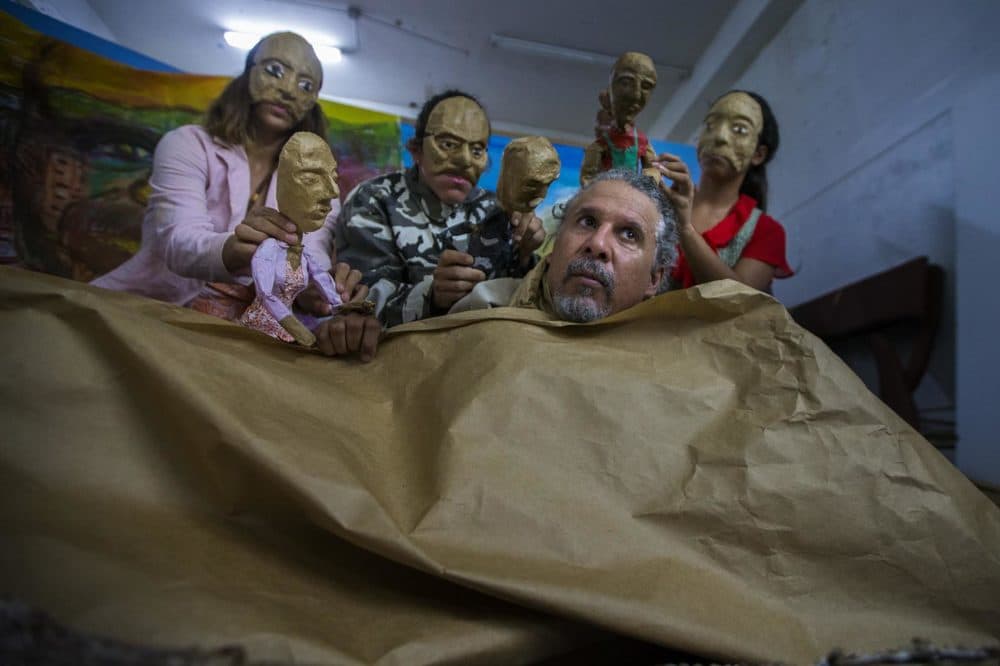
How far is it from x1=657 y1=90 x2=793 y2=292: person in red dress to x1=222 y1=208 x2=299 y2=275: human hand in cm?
112

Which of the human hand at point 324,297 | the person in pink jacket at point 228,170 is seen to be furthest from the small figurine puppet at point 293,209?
the person in pink jacket at point 228,170

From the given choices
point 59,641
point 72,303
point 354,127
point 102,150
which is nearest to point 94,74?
point 102,150

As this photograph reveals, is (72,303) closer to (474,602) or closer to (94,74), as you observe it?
(474,602)

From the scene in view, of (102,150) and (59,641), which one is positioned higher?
(102,150)

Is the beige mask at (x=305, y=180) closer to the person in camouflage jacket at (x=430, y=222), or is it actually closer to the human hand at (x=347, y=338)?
the human hand at (x=347, y=338)

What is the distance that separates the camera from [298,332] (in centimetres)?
99

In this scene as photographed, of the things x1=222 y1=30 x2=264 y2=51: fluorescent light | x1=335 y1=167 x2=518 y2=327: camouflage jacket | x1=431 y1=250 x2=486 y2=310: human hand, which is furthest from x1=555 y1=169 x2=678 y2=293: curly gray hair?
x1=222 y1=30 x2=264 y2=51: fluorescent light

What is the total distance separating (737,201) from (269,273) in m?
1.52

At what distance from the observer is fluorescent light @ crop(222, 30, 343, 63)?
4012 mm

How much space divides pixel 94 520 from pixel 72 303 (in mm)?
263

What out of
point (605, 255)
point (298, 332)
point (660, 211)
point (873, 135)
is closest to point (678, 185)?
point (660, 211)

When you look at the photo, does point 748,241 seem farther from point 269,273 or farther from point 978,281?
point 269,273

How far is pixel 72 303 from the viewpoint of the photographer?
28.2 inches

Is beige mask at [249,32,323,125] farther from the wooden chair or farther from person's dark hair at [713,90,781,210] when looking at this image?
the wooden chair
